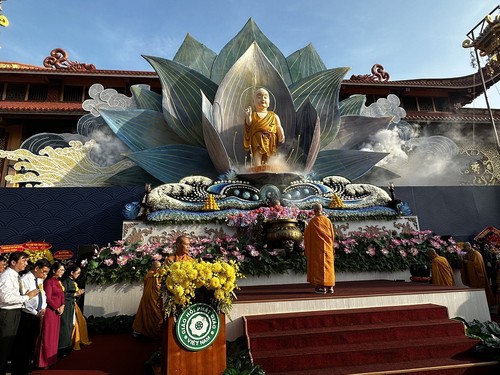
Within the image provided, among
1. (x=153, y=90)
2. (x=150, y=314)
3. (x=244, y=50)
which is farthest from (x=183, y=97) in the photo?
(x=150, y=314)

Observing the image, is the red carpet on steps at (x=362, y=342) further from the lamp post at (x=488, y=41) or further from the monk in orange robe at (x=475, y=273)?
the lamp post at (x=488, y=41)

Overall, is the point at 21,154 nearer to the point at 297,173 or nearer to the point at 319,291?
the point at 297,173

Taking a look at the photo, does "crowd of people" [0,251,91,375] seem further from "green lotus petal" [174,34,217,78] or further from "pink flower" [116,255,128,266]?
"green lotus petal" [174,34,217,78]

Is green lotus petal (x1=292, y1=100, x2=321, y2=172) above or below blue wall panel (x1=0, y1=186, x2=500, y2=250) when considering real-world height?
above

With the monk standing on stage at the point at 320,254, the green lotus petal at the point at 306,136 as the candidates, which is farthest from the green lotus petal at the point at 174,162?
the monk standing on stage at the point at 320,254

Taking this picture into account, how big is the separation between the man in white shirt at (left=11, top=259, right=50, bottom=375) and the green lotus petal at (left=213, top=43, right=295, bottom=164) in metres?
6.74

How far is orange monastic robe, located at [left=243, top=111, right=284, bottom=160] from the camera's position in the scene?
31.2 feet

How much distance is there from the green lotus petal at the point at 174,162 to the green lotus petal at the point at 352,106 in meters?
4.84

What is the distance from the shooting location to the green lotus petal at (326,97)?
35.0ft

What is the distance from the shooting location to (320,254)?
4.90m

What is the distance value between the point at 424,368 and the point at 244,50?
1039cm

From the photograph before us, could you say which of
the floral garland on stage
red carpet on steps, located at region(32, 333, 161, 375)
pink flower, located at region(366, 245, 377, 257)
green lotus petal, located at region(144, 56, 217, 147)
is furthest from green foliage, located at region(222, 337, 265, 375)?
green lotus petal, located at region(144, 56, 217, 147)

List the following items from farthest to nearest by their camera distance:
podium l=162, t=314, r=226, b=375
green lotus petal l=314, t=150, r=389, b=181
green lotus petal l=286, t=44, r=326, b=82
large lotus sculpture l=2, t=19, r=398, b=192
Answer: green lotus petal l=286, t=44, r=326, b=82
green lotus petal l=314, t=150, r=389, b=181
large lotus sculpture l=2, t=19, r=398, b=192
podium l=162, t=314, r=226, b=375

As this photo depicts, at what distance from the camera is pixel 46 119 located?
39.7ft
